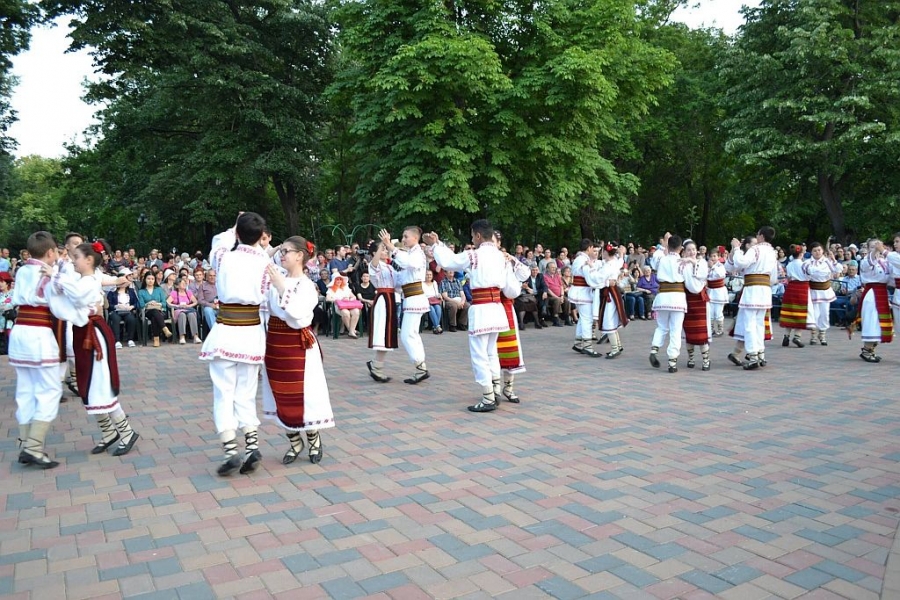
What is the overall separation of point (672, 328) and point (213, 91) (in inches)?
748

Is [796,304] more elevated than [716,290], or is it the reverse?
[716,290]

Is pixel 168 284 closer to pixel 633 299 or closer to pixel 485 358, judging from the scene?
pixel 485 358

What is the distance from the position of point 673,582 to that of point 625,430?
10.4 feet

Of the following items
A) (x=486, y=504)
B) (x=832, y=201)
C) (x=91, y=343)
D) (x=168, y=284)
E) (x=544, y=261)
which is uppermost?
(x=832, y=201)

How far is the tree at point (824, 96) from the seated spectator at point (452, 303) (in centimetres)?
1339

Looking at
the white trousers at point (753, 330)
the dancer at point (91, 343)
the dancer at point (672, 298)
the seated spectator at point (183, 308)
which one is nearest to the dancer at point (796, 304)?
the white trousers at point (753, 330)

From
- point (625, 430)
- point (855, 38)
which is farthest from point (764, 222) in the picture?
point (625, 430)

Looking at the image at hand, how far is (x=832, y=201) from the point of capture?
86.6 ft

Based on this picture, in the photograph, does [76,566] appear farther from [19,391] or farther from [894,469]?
[894,469]

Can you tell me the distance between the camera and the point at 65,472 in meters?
5.77

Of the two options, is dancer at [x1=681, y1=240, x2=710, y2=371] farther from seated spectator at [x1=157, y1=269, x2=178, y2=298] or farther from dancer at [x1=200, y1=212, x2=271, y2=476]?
seated spectator at [x1=157, y1=269, x2=178, y2=298]

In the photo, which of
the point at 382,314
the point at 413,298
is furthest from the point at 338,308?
the point at 413,298

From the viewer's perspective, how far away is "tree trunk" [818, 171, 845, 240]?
85.6 feet

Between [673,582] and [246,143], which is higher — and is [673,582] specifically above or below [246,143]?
below
